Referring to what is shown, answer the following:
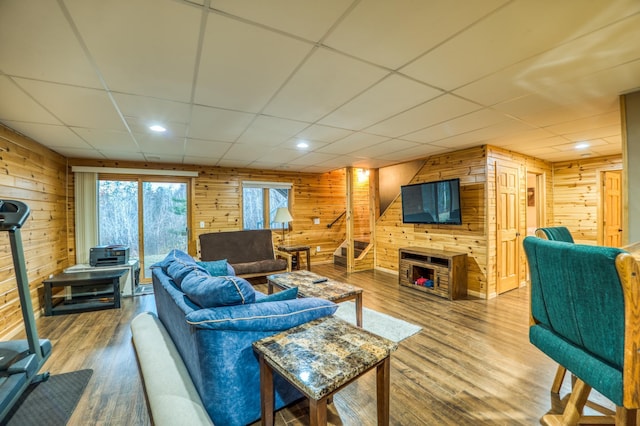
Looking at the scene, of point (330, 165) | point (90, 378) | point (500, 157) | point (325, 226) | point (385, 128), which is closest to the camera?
point (90, 378)

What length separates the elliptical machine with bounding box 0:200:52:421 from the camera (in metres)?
1.81

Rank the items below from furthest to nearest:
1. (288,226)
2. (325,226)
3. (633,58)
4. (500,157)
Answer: (325,226), (288,226), (500,157), (633,58)

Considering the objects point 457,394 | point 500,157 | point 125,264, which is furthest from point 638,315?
point 125,264

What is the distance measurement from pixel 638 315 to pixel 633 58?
1.80 metres

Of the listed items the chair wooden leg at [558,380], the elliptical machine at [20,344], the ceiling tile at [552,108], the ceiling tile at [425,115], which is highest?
the ceiling tile at [425,115]

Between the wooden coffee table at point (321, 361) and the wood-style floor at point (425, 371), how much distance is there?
59 centimetres

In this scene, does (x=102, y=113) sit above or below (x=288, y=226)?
above

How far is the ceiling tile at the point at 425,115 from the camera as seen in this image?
2471 mm

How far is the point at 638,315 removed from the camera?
101cm

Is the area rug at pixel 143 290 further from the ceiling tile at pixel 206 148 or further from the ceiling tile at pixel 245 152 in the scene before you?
the ceiling tile at pixel 245 152

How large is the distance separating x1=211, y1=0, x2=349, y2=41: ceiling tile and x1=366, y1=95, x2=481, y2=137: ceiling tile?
55.1 inches

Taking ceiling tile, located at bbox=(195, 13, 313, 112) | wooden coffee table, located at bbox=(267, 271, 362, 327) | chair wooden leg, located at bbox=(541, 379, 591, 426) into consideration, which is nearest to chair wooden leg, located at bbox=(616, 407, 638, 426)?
chair wooden leg, located at bbox=(541, 379, 591, 426)

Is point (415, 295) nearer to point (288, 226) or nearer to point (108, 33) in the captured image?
point (288, 226)

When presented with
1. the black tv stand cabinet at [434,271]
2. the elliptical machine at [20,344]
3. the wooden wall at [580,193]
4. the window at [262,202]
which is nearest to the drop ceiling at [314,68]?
the elliptical machine at [20,344]
